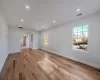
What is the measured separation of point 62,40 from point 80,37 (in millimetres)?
1483

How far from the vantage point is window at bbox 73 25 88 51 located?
3.55 meters

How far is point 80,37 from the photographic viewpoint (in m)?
3.88

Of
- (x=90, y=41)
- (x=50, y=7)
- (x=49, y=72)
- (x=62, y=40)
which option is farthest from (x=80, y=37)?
(x=49, y=72)

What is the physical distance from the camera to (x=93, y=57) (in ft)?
10.2

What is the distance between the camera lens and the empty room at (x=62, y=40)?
2.30 metres

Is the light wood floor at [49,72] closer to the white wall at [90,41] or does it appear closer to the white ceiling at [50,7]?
the white wall at [90,41]

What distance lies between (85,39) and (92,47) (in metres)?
0.60

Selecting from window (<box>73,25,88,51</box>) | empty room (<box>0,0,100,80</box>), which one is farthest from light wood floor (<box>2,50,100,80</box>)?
window (<box>73,25,88,51</box>)

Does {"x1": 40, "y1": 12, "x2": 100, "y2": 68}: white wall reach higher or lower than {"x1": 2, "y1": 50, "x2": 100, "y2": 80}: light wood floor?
higher

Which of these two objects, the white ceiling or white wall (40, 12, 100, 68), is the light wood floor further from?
the white ceiling

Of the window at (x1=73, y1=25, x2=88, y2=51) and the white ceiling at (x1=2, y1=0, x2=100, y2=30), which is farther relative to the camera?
the window at (x1=73, y1=25, x2=88, y2=51)

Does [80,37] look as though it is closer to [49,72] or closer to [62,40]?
[62,40]

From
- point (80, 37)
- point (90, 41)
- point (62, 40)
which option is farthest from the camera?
point (62, 40)

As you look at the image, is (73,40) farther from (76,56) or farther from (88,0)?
(88,0)
